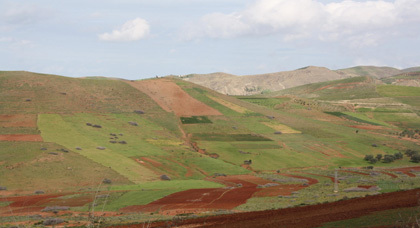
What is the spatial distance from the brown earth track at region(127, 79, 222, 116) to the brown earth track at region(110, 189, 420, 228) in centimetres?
9001

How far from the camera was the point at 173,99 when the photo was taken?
141 metres

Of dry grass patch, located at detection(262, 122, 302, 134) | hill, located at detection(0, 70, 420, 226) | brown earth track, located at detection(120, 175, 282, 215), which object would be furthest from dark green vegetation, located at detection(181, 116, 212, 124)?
brown earth track, located at detection(120, 175, 282, 215)

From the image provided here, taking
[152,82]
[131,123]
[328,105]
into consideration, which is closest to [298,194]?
[131,123]

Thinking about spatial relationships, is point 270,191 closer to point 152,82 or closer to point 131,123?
point 131,123

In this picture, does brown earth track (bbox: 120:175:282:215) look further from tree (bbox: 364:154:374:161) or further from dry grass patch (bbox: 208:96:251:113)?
dry grass patch (bbox: 208:96:251:113)

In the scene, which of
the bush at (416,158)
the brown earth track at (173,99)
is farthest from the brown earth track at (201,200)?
the brown earth track at (173,99)

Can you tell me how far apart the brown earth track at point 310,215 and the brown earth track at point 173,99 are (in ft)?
295

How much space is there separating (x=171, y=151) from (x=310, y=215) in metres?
62.1

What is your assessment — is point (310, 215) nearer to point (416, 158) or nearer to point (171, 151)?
point (171, 151)

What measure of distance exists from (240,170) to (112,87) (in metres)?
63.9

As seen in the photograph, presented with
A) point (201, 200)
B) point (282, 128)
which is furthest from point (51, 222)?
point (282, 128)

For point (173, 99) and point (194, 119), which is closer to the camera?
point (194, 119)

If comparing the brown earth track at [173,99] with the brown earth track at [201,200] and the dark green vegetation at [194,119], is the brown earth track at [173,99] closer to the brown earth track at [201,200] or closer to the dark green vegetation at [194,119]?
the dark green vegetation at [194,119]

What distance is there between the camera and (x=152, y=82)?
507 feet
